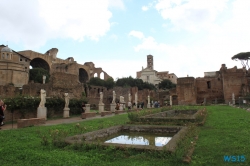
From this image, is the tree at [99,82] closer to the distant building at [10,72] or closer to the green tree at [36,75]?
the green tree at [36,75]

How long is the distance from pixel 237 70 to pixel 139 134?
1489 inches

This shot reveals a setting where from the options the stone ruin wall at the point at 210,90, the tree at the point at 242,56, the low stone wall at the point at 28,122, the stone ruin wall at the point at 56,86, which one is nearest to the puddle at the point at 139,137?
the low stone wall at the point at 28,122

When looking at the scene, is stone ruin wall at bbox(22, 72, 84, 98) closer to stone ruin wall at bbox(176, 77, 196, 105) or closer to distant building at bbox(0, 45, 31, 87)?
distant building at bbox(0, 45, 31, 87)

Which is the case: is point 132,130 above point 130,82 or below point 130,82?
below

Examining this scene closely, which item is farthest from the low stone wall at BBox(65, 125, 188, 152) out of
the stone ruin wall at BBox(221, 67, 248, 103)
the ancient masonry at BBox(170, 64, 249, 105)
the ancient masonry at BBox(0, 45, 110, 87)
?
the stone ruin wall at BBox(221, 67, 248, 103)

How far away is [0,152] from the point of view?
16.9 feet

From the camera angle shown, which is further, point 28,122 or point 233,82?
point 233,82

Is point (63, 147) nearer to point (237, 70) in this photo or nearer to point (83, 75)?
point (237, 70)

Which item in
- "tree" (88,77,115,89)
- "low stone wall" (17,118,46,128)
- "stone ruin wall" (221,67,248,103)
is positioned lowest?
"low stone wall" (17,118,46,128)

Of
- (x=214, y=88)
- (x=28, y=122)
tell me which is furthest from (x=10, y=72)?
(x=214, y=88)

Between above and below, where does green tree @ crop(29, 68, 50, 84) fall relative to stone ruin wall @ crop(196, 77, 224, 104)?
above

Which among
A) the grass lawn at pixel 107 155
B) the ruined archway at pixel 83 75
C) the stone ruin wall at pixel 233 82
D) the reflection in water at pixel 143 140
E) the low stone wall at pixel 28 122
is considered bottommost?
the reflection in water at pixel 143 140

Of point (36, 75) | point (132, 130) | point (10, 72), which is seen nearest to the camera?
point (132, 130)

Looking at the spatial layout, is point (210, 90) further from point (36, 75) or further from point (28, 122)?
point (36, 75)
